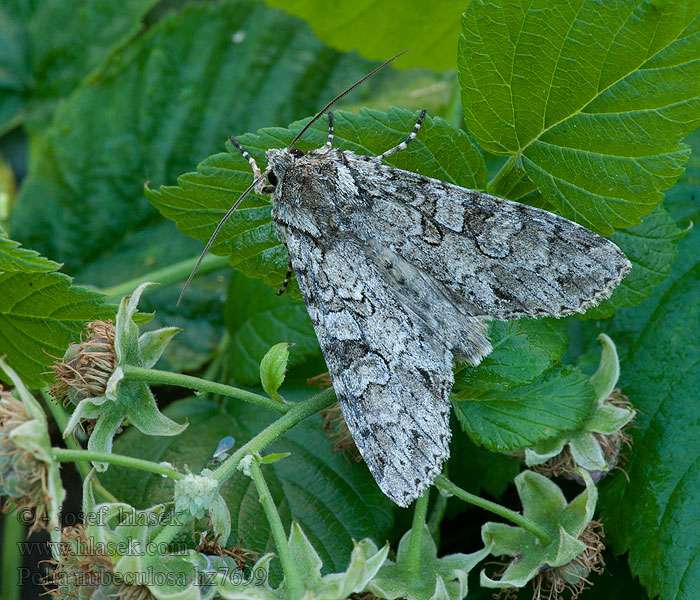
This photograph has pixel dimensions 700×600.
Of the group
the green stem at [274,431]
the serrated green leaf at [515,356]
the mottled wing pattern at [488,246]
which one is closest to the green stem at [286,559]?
the green stem at [274,431]

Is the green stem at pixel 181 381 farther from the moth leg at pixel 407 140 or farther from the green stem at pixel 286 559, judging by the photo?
the moth leg at pixel 407 140

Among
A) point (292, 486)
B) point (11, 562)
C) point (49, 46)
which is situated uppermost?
point (49, 46)

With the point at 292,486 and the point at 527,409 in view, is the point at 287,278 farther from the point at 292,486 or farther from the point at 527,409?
the point at 527,409

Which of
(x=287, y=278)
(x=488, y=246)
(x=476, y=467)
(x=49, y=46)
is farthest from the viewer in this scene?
(x=49, y=46)

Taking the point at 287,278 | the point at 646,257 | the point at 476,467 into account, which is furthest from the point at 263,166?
the point at 476,467

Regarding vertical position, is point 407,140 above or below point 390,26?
below

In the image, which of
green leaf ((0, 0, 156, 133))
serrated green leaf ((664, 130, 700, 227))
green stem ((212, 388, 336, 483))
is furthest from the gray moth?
green leaf ((0, 0, 156, 133))

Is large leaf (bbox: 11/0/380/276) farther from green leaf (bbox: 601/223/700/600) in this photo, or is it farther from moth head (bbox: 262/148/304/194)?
green leaf (bbox: 601/223/700/600)
